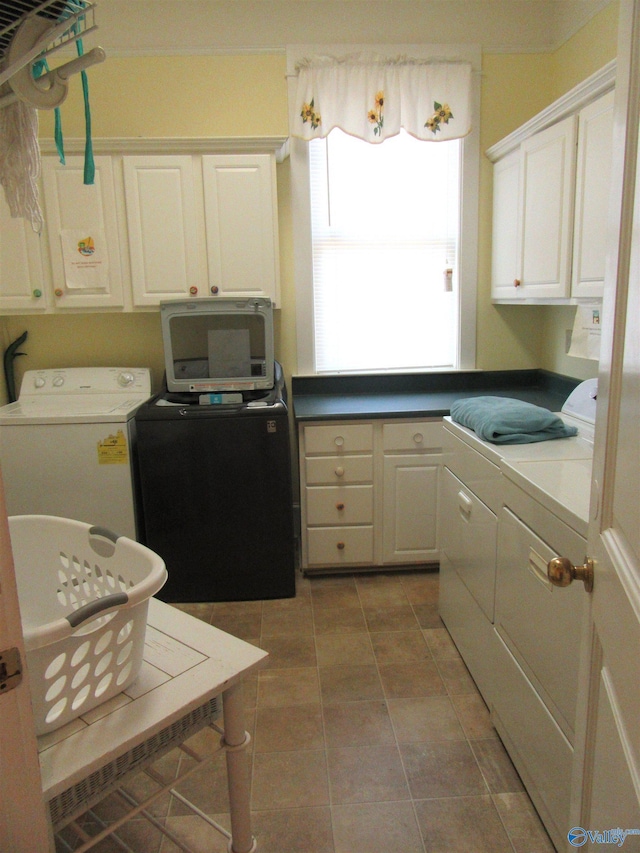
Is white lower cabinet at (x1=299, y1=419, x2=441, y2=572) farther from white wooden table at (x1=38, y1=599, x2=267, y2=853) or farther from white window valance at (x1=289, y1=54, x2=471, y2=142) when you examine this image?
white wooden table at (x1=38, y1=599, x2=267, y2=853)

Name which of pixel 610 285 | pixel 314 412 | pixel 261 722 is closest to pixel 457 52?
pixel 314 412

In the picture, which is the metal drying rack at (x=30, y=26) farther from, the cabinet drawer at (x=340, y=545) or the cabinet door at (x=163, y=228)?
the cabinet drawer at (x=340, y=545)

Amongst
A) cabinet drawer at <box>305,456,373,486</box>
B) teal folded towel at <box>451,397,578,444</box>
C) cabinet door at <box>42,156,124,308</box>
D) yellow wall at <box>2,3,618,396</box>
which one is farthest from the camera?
yellow wall at <box>2,3,618,396</box>

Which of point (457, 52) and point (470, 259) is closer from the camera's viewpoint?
point (457, 52)

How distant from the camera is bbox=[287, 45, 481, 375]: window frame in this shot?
300 centimetres

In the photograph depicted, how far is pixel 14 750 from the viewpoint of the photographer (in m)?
0.75

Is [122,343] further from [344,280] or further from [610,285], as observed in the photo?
[610,285]

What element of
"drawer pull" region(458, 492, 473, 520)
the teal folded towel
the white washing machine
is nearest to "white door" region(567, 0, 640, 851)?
the teal folded towel

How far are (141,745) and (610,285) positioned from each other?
3.44 ft

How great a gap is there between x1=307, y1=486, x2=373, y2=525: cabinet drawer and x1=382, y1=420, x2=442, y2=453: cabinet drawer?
250 mm

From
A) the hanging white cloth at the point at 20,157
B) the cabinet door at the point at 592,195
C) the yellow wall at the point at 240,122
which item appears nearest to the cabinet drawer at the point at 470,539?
the cabinet door at the point at 592,195

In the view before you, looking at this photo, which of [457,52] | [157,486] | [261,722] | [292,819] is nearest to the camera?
[292,819]

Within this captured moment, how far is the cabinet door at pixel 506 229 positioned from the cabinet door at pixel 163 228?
1.48 m

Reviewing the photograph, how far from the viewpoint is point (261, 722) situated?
2021 millimetres
